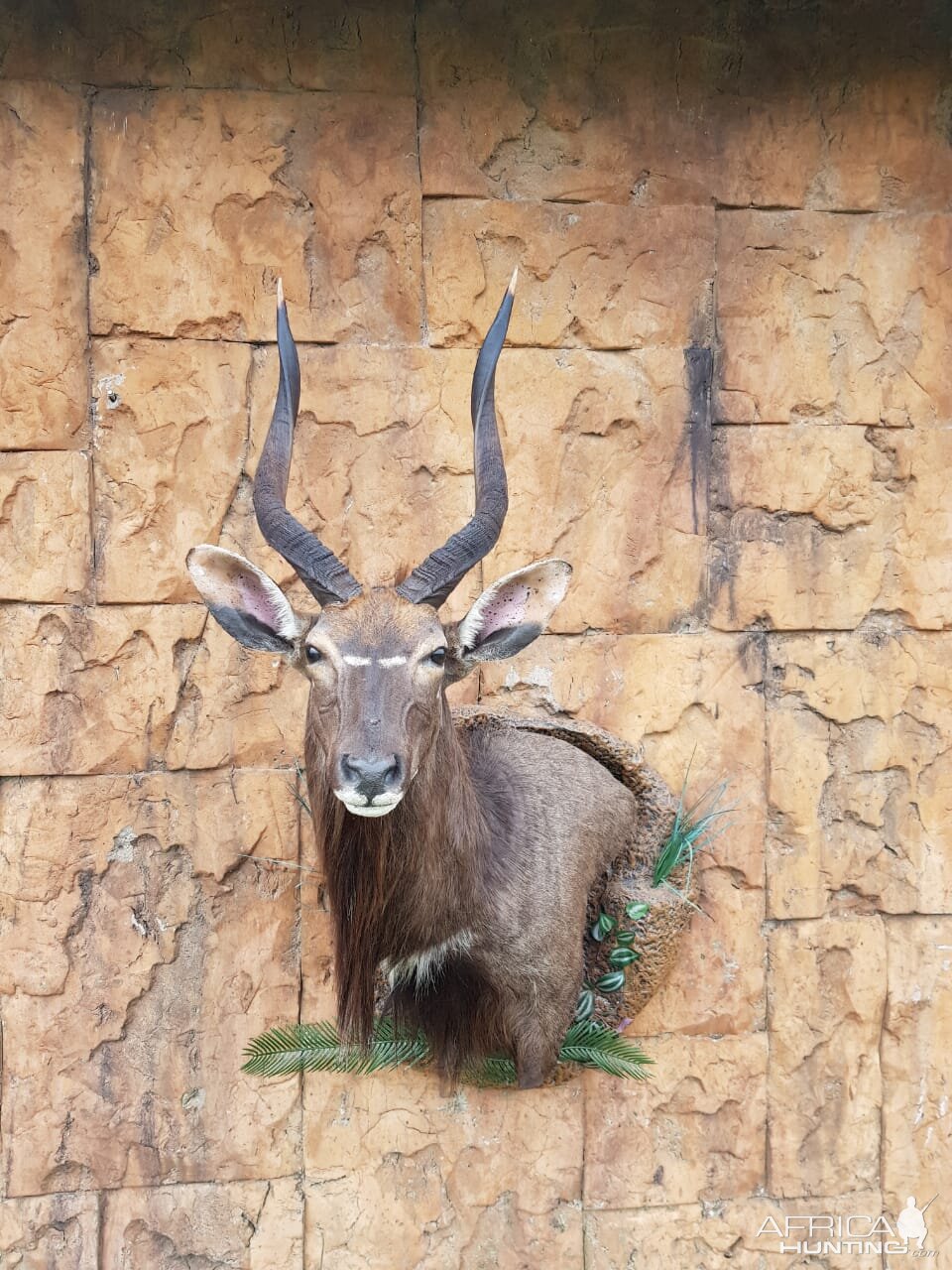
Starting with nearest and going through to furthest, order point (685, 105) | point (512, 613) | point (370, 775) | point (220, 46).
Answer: point (370, 775), point (512, 613), point (220, 46), point (685, 105)

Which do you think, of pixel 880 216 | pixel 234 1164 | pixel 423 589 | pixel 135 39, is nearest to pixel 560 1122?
pixel 234 1164

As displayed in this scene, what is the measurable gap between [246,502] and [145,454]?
40 centimetres

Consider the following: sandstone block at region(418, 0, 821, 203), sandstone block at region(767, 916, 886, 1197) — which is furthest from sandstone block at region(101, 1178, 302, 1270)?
sandstone block at region(418, 0, 821, 203)

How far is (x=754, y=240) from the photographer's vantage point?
5.14 metres

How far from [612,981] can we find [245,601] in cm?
201

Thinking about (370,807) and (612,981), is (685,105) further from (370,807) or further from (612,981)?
(612,981)

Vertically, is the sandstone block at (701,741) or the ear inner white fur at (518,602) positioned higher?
the ear inner white fur at (518,602)

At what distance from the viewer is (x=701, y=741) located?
5.11 m

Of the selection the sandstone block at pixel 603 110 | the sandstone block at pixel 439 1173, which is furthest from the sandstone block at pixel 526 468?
the sandstone block at pixel 439 1173

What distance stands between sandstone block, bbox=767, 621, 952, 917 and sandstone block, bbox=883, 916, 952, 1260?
0.19 metres

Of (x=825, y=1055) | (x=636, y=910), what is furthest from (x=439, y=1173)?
(x=825, y=1055)

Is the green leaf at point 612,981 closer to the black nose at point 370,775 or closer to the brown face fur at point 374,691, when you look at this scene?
the brown face fur at point 374,691

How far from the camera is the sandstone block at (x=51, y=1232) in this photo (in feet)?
15.6

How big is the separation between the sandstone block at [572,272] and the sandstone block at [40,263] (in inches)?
51.6
